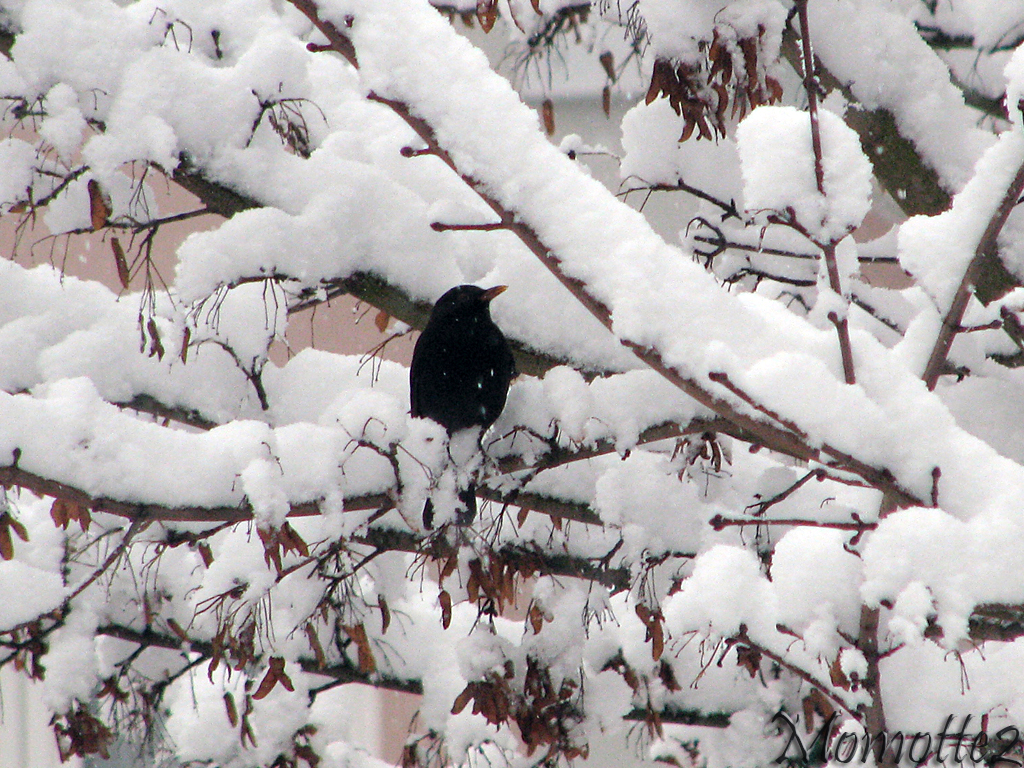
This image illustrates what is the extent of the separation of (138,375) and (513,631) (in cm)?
169

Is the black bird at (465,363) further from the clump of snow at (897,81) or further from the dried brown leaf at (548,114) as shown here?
the clump of snow at (897,81)

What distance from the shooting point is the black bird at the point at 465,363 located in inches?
85.8

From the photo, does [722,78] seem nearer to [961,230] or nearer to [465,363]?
[961,230]

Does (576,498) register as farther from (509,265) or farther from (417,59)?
(417,59)

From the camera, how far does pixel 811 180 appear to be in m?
1.22

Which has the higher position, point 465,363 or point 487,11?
point 487,11

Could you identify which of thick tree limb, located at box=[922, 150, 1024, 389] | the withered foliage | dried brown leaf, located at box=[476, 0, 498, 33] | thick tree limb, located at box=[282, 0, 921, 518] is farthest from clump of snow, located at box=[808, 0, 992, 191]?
thick tree limb, located at box=[282, 0, 921, 518]

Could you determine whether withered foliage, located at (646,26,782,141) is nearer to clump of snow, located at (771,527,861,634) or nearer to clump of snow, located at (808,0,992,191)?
clump of snow, located at (808,0,992,191)

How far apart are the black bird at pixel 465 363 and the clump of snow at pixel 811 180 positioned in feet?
3.39

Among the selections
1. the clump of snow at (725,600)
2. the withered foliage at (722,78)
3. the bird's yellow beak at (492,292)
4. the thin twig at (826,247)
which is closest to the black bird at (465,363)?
the bird's yellow beak at (492,292)

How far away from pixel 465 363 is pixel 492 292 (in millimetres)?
190

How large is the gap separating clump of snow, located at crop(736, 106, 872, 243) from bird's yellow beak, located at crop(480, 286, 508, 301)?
1.00 metres

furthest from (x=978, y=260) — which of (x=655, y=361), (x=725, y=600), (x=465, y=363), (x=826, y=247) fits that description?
(x=465, y=363)

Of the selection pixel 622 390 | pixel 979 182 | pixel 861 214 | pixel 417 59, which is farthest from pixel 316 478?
pixel 979 182
